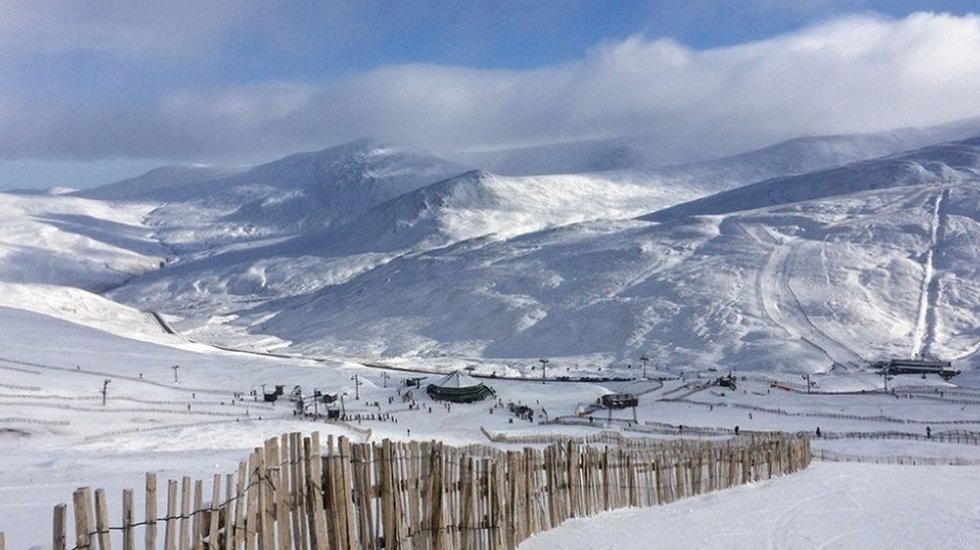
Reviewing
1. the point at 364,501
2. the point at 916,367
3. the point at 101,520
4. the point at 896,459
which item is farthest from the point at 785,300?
the point at 101,520

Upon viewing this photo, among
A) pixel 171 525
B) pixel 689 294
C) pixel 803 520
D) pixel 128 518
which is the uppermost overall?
pixel 689 294

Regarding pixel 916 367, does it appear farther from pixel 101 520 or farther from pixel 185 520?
pixel 101 520

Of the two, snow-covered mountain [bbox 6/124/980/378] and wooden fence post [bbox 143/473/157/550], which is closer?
wooden fence post [bbox 143/473/157/550]

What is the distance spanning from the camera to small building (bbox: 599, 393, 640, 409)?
2367 inches

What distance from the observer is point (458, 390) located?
227ft

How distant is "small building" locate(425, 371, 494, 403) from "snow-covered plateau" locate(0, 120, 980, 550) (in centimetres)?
116

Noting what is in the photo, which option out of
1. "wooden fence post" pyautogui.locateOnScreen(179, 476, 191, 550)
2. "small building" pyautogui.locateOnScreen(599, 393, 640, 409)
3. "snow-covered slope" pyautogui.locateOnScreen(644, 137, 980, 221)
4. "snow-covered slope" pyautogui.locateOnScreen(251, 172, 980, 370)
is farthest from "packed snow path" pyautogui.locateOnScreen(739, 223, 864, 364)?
"wooden fence post" pyautogui.locateOnScreen(179, 476, 191, 550)

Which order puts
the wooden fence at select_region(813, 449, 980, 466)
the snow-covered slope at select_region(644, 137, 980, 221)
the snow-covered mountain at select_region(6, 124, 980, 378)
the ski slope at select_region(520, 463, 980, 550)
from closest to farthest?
the ski slope at select_region(520, 463, 980, 550)
the wooden fence at select_region(813, 449, 980, 466)
the snow-covered mountain at select_region(6, 124, 980, 378)
the snow-covered slope at select_region(644, 137, 980, 221)

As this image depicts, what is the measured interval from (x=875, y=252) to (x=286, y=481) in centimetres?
14399

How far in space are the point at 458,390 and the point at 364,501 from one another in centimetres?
5862

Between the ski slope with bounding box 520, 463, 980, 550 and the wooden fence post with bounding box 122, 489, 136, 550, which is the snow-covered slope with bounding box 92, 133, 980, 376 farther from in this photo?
the wooden fence post with bounding box 122, 489, 136, 550

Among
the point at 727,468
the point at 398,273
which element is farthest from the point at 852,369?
the point at 398,273

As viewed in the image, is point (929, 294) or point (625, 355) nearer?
point (625, 355)

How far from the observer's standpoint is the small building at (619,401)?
60.1m
